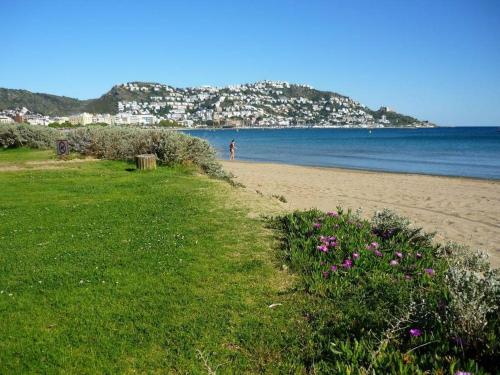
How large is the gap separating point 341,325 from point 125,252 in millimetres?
3742

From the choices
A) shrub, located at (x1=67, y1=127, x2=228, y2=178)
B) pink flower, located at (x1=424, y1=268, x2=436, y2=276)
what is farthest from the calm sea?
pink flower, located at (x1=424, y1=268, x2=436, y2=276)

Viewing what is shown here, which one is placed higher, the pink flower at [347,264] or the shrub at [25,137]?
the shrub at [25,137]

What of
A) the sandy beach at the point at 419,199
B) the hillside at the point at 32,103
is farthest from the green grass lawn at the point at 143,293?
the hillside at the point at 32,103

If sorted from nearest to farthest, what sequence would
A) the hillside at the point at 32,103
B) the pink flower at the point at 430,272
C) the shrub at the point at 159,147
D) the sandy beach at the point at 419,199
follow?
the pink flower at the point at 430,272 → the sandy beach at the point at 419,199 → the shrub at the point at 159,147 → the hillside at the point at 32,103

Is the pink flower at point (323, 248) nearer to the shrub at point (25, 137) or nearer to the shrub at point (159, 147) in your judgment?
the shrub at point (159, 147)

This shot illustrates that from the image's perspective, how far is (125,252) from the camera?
6496mm

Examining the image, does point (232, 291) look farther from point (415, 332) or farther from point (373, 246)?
point (373, 246)

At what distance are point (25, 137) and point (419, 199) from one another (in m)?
25.7

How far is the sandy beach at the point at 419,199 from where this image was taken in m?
11.1

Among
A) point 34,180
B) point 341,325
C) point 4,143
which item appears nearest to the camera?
point 341,325

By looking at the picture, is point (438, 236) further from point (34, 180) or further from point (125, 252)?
point (34, 180)

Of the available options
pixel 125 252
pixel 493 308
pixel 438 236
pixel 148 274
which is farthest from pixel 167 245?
pixel 438 236

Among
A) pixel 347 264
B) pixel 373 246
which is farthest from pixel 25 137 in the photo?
pixel 347 264

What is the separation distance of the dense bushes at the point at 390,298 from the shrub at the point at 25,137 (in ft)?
83.4
